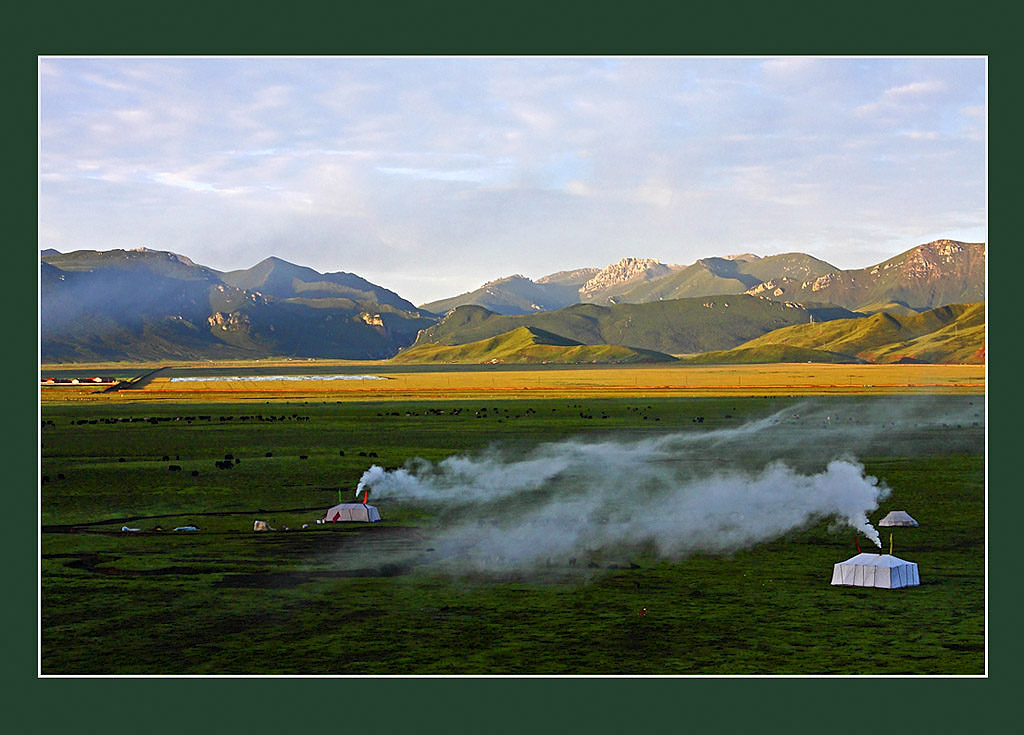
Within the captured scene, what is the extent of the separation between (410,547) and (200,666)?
41.4ft

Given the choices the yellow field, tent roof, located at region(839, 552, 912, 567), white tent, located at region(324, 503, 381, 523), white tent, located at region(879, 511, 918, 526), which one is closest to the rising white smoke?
white tent, located at region(879, 511, 918, 526)

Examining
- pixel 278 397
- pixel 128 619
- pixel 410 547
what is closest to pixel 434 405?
pixel 278 397

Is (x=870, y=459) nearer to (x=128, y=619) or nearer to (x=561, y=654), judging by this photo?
(x=561, y=654)

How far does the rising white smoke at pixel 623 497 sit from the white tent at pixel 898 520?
2.57 feet

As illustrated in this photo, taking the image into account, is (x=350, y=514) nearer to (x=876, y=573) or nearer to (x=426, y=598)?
(x=426, y=598)

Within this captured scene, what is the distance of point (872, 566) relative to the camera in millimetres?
34969

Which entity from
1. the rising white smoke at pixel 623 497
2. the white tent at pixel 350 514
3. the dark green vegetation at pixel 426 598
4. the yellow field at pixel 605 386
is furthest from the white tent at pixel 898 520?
the yellow field at pixel 605 386

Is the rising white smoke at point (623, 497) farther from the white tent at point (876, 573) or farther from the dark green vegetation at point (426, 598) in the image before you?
the white tent at point (876, 573)

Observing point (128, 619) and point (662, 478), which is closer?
point (128, 619)

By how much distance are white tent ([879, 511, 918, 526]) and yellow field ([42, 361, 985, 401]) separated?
61828 mm

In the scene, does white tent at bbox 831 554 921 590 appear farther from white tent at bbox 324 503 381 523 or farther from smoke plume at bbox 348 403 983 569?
white tent at bbox 324 503 381 523

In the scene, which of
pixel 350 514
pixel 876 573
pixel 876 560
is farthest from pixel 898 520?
A: pixel 350 514

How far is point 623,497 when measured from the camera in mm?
51750

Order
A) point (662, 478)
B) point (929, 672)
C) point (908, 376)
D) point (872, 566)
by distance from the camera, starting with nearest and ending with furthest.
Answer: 1. point (929, 672)
2. point (872, 566)
3. point (662, 478)
4. point (908, 376)
